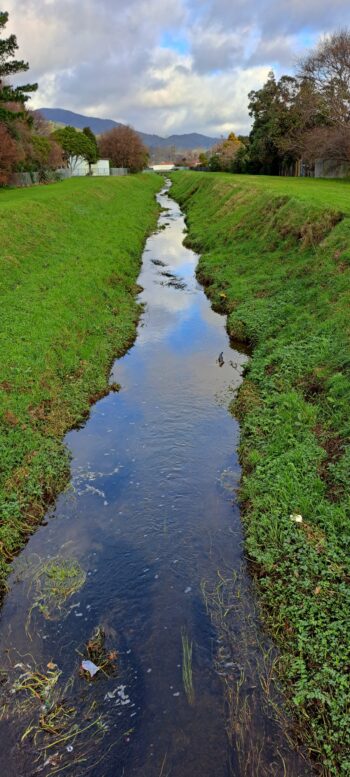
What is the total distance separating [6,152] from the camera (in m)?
42.0

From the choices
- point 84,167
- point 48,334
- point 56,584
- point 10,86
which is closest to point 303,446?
point 56,584

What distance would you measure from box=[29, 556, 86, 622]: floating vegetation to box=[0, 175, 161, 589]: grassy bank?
67 centimetres

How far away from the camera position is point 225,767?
5422 mm

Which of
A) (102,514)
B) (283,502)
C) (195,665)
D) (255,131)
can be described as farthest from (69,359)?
(255,131)

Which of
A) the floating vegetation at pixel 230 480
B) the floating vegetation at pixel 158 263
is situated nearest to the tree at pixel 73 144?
the floating vegetation at pixel 158 263

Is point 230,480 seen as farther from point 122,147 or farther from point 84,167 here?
point 122,147

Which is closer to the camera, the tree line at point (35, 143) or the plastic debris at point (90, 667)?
the plastic debris at point (90, 667)

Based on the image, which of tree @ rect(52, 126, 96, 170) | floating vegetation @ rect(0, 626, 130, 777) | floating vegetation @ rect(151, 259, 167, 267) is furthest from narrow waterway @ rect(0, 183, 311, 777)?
tree @ rect(52, 126, 96, 170)

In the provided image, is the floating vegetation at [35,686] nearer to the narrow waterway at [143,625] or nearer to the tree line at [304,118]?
the narrow waterway at [143,625]

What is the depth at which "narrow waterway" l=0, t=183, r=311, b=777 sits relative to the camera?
5.63 metres

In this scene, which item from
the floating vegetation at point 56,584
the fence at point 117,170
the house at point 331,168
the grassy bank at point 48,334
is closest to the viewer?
the floating vegetation at point 56,584

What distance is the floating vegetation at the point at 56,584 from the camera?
7.38 m

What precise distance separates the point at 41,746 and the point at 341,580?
172 inches

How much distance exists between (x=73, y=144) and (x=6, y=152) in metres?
42.8
